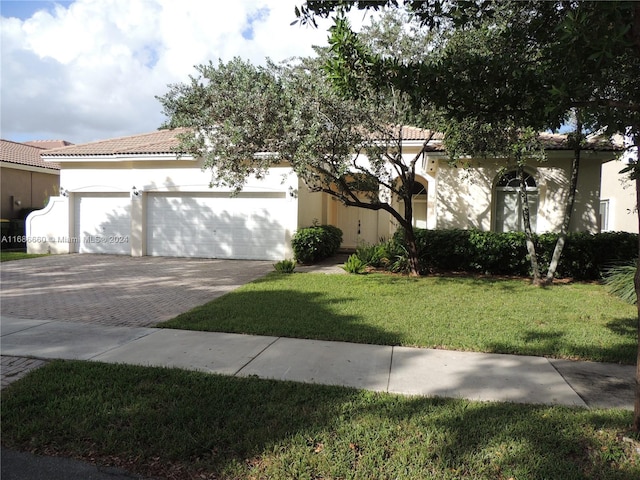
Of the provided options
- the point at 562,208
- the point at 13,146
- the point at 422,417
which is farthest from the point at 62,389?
the point at 13,146

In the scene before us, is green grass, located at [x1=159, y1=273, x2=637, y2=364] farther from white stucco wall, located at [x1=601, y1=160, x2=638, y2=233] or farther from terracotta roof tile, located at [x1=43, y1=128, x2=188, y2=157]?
white stucco wall, located at [x1=601, y1=160, x2=638, y2=233]

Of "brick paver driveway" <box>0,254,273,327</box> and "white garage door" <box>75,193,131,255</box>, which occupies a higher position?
"white garage door" <box>75,193,131,255</box>

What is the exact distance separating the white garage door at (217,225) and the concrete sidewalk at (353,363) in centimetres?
887

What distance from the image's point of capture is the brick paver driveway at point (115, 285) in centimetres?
727

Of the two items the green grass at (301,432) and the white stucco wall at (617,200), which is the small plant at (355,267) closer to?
the green grass at (301,432)

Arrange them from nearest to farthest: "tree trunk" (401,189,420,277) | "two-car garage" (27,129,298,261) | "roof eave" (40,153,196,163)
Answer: "tree trunk" (401,189,420,277) → "two-car garage" (27,129,298,261) → "roof eave" (40,153,196,163)

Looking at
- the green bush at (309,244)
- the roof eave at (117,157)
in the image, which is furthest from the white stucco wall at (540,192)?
the roof eave at (117,157)

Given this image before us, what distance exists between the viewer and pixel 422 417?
3.59m

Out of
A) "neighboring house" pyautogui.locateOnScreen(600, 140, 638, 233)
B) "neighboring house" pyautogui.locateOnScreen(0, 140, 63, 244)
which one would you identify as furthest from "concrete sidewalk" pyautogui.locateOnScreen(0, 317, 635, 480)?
"neighboring house" pyautogui.locateOnScreen(600, 140, 638, 233)

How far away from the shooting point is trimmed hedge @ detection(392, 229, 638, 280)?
11.1m

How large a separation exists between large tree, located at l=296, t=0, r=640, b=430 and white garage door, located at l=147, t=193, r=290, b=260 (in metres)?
10.9

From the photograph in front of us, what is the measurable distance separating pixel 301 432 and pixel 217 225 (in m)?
12.6

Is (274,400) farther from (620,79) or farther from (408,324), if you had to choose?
(620,79)

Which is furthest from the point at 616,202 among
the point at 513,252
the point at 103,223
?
the point at 103,223
